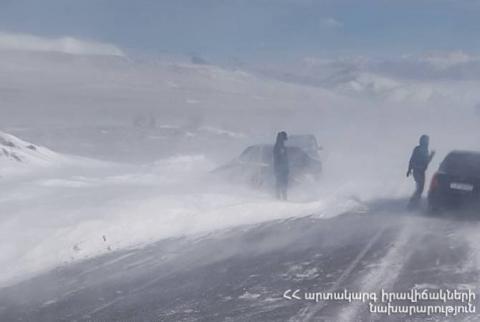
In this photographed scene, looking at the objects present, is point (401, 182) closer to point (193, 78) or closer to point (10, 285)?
point (10, 285)

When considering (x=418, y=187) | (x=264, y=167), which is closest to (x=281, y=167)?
(x=264, y=167)

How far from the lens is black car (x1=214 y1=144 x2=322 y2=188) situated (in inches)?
746

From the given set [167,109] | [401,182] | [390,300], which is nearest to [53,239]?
[390,300]

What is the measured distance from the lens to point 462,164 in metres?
14.8

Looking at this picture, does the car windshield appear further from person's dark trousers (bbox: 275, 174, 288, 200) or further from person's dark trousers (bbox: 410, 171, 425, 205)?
person's dark trousers (bbox: 275, 174, 288, 200)

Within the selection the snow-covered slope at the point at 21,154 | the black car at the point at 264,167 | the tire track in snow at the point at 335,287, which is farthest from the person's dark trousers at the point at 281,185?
the snow-covered slope at the point at 21,154

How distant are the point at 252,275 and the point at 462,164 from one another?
736 centimetres

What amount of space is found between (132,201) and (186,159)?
14.1 metres

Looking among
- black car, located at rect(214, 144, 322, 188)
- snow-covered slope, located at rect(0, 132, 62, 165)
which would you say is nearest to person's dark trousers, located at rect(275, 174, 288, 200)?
black car, located at rect(214, 144, 322, 188)

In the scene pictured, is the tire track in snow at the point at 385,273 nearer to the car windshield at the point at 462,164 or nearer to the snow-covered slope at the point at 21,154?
the car windshield at the point at 462,164

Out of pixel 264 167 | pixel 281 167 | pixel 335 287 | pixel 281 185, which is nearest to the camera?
pixel 335 287

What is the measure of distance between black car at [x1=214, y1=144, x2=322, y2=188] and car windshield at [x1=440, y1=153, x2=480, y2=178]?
522 centimetres

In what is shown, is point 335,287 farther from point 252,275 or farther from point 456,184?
point 456,184

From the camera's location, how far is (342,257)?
403 inches
